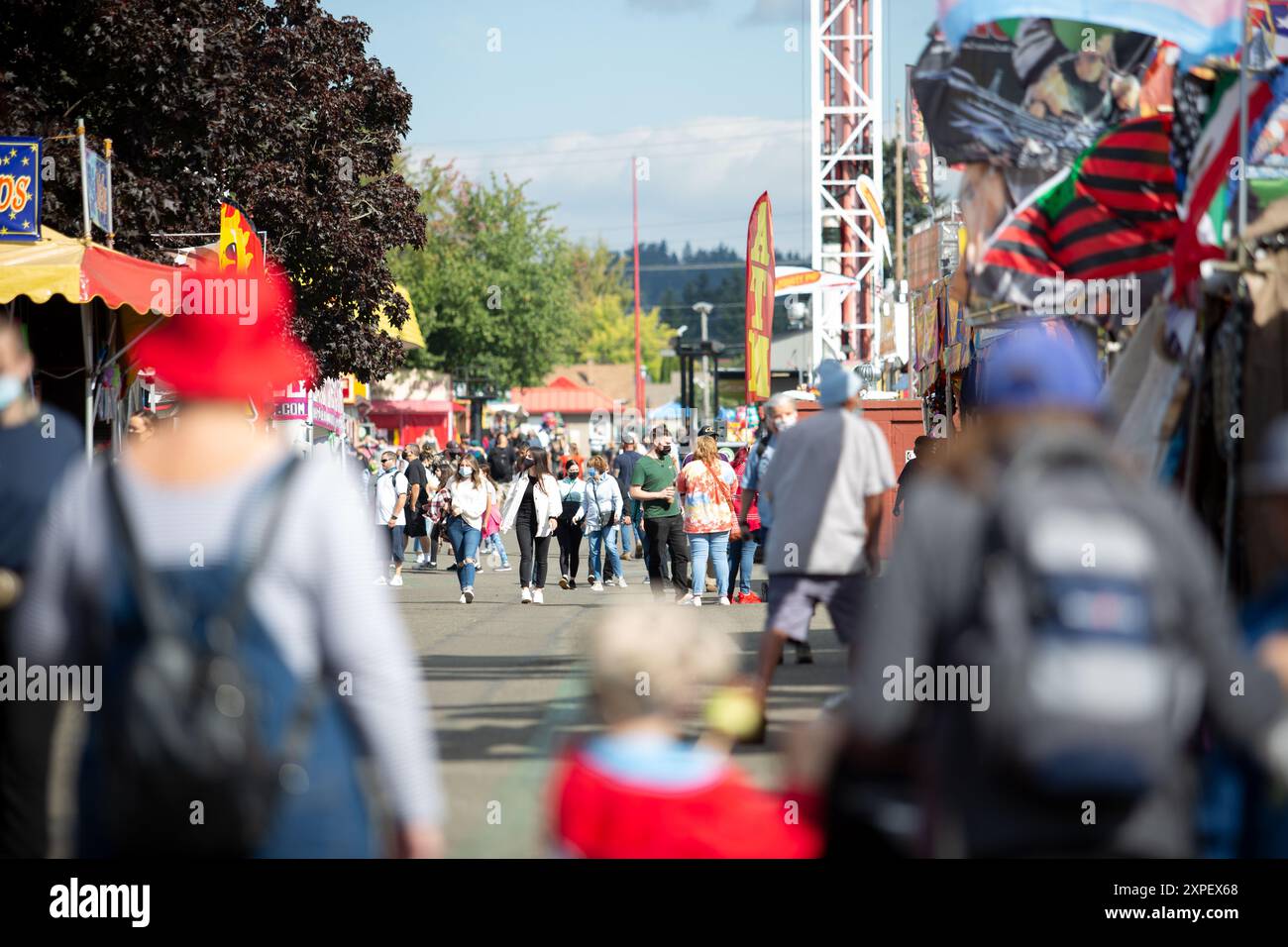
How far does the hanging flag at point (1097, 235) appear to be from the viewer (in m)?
7.75

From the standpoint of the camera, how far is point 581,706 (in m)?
9.77

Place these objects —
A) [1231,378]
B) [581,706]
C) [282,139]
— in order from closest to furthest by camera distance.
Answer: [1231,378], [581,706], [282,139]

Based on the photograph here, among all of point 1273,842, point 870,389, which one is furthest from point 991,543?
point 870,389

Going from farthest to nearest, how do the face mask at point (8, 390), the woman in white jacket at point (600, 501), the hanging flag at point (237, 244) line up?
the woman in white jacket at point (600, 501) < the hanging flag at point (237, 244) < the face mask at point (8, 390)

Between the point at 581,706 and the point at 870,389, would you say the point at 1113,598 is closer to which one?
the point at 581,706

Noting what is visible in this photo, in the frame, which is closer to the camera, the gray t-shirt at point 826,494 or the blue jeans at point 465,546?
the gray t-shirt at point 826,494

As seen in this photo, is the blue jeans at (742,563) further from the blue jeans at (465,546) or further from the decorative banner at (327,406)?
the decorative banner at (327,406)

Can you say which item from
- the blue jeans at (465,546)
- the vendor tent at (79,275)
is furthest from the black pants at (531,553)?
the vendor tent at (79,275)

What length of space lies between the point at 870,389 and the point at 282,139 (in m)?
12.0

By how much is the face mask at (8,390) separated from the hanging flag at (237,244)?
13063 millimetres

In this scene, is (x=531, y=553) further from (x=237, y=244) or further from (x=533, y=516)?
(x=237, y=244)

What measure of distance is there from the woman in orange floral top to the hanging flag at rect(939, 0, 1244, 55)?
8.46 meters

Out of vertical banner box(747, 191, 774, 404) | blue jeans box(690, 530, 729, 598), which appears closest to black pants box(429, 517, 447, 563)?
vertical banner box(747, 191, 774, 404)
